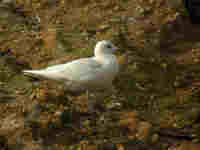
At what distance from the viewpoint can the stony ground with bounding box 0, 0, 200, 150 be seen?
4465mm

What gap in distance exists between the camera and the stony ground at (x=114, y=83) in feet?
14.6

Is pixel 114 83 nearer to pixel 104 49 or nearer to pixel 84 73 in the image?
pixel 104 49

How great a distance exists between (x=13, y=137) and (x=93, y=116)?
105 centimetres

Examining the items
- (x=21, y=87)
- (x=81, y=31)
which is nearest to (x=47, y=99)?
(x=21, y=87)

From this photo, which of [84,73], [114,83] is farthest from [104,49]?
[84,73]

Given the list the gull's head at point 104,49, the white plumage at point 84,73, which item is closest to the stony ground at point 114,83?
the white plumage at point 84,73

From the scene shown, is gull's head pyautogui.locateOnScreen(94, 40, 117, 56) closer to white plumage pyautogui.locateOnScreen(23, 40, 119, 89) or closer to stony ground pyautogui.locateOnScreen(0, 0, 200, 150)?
white plumage pyautogui.locateOnScreen(23, 40, 119, 89)

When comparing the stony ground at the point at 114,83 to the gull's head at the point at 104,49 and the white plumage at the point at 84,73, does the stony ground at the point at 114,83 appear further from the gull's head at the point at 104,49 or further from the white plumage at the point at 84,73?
the gull's head at the point at 104,49

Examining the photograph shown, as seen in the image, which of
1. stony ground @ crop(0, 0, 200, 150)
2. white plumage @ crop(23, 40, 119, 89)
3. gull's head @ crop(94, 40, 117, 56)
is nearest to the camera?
stony ground @ crop(0, 0, 200, 150)

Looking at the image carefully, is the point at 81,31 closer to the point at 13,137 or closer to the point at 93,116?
the point at 93,116

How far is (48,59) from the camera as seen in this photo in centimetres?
646

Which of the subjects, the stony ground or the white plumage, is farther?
the white plumage

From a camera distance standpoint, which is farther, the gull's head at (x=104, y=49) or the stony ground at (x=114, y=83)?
the gull's head at (x=104, y=49)

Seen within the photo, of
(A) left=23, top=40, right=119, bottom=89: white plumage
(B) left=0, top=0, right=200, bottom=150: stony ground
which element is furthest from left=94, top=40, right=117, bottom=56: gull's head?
(B) left=0, top=0, right=200, bottom=150: stony ground
